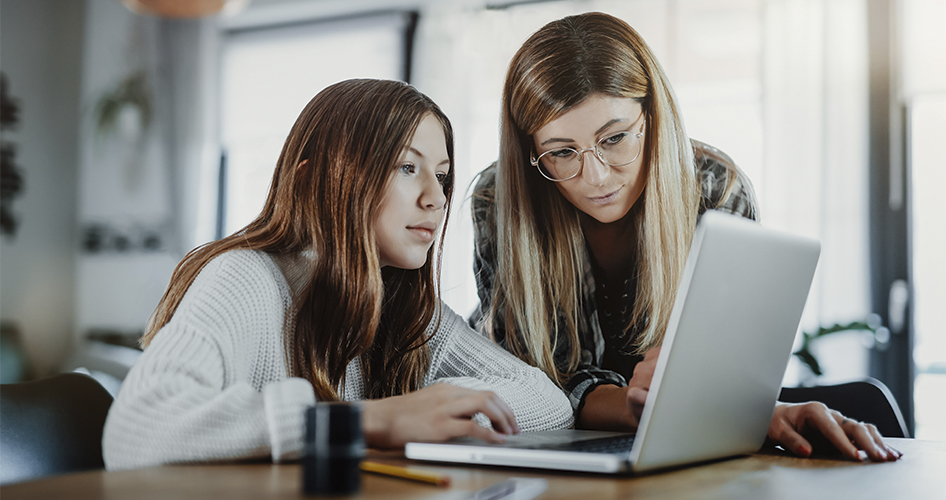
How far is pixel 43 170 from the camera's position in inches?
153

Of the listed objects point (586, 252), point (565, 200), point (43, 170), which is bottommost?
point (586, 252)

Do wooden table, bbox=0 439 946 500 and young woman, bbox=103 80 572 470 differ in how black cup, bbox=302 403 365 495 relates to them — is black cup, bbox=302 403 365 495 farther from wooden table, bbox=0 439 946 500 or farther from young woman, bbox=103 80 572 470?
young woman, bbox=103 80 572 470

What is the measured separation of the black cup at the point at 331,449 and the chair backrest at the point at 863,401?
101 cm

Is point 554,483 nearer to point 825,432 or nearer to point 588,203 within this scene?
point 825,432

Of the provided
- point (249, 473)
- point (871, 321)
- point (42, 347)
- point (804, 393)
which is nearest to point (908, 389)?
point (871, 321)

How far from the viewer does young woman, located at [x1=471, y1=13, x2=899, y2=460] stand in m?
1.35

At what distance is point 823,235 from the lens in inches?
118

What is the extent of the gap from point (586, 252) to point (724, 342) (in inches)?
31.6

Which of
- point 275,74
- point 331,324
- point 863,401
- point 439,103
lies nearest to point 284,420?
point 331,324

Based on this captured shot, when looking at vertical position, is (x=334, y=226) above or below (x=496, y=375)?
above

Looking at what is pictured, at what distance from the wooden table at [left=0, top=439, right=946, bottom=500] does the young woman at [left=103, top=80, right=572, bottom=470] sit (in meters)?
0.05

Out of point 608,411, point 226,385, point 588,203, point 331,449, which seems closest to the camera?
point 331,449

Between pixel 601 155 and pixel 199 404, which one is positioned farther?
pixel 601 155

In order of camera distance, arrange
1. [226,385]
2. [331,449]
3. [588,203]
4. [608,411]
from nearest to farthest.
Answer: [331,449]
[226,385]
[608,411]
[588,203]
